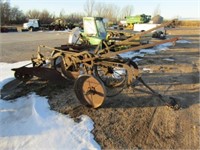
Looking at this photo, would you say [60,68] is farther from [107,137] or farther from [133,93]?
[107,137]

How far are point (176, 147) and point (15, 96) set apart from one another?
382cm

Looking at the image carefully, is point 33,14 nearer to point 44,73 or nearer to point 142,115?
point 44,73

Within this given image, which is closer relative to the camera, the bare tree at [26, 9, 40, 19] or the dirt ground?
the dirt ground

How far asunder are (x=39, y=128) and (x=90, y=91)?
1319 mm

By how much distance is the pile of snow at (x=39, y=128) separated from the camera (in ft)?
12.6

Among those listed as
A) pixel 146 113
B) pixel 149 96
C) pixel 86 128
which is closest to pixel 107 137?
pixel 86 128

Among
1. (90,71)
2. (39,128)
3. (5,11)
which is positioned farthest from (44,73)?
(5,11)

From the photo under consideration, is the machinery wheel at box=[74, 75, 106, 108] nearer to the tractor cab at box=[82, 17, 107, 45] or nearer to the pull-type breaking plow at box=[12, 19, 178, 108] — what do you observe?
the pull-type breaking plow at box=[12, 19, 178, 108]

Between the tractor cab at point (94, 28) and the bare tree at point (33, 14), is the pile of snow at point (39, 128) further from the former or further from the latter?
the bare tree at point (33, 14)

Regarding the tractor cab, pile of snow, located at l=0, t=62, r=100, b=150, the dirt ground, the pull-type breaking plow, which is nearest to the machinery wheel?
the pull-type breaking plow

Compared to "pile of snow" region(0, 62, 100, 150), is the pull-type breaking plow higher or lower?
higher

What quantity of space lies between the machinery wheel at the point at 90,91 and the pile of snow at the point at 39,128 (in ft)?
1.62

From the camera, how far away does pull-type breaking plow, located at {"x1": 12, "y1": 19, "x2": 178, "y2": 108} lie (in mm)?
5168

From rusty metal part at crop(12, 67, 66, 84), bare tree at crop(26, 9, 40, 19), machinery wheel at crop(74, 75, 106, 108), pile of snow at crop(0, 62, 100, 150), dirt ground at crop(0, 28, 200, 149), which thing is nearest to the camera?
pile of snow at crop(0, 62, 100, 150)
